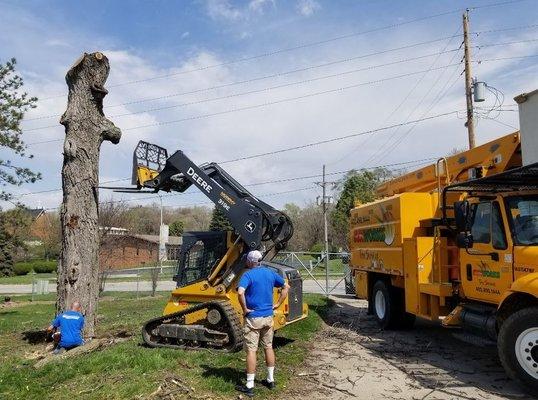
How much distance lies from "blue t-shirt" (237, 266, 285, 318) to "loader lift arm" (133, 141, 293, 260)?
1730 mm

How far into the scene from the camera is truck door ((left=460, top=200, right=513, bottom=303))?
7590 millimetres

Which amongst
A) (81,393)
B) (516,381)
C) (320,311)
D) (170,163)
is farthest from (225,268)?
(320,311)

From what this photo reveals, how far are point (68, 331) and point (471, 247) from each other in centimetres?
679

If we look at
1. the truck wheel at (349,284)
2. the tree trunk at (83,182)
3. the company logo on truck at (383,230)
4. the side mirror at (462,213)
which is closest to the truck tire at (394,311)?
the company logo on truck at (383,230)

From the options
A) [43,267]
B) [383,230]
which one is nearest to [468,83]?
[383,230]

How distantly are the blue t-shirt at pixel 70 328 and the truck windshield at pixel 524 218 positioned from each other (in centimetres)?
715

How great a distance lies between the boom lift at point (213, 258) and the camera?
28.1 ft

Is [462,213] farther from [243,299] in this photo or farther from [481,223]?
[243,299]

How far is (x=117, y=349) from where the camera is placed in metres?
8.26

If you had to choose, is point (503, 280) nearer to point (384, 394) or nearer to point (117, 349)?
point (384, 394)

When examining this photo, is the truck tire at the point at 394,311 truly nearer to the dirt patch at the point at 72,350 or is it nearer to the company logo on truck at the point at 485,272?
the company logo on truck at the point at 485,272

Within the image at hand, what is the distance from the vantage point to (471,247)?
8.16 meters

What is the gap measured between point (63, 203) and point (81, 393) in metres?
4.73

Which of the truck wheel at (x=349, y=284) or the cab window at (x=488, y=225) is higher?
the cab window at (x=488, y=225)
